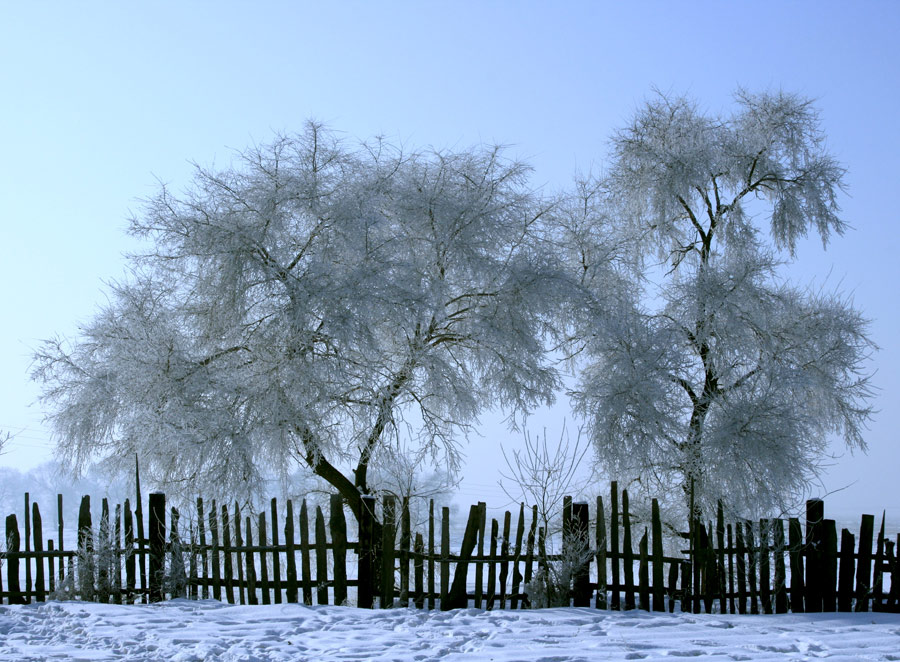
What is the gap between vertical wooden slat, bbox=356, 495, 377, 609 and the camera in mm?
9367

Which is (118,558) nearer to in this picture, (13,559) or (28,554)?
(28,554)

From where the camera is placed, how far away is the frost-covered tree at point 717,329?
13.2 meters

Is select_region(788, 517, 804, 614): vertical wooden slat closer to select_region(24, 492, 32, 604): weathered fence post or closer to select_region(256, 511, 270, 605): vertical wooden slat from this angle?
select_region(256, 511, 270, 605): vertical wooden slat

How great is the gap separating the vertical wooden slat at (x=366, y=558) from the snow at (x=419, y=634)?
3.12ft

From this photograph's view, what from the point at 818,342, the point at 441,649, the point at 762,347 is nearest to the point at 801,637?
the point at 441,649

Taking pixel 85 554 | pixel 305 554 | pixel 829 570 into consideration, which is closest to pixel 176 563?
pixel 85 554

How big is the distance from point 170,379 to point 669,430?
26.6 feet

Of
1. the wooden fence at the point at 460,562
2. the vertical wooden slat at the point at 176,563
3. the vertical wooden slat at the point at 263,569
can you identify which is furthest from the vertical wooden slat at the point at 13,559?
the vertical wooden slat at the point at 263,569

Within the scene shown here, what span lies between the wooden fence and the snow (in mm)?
496

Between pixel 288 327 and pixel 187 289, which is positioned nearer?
pixel 288 327

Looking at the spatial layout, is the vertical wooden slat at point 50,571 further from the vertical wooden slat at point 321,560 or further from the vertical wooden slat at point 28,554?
the vertical wooden slat at point 321,560

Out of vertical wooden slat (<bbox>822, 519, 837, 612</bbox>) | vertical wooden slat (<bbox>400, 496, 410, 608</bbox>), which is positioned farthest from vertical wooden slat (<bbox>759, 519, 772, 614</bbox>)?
vertical wooden slat (<bbox>400, 496, 410, 608</bbox>)

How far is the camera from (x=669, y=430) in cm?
1375

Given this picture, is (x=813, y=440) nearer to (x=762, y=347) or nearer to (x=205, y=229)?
(x=762, y=347)
